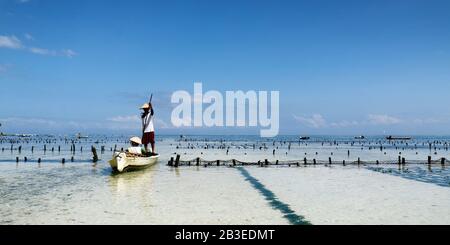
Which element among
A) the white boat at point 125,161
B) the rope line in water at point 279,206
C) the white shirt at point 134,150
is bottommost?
the rope line in water at point 279,206

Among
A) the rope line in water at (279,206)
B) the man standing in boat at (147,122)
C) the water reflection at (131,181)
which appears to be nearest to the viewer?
the rope line in water at (279,206)

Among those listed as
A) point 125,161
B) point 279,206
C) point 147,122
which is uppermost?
point 147,122

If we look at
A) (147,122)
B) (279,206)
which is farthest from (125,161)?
(279,206)

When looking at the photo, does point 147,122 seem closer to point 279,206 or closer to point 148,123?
point 148,123

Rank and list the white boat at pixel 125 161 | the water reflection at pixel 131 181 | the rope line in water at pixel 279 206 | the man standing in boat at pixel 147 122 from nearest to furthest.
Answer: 1. the rope line in water at pixel 279 206
2. the water reflection at pixel 131 181
3. the white boat at pixel 125 161
4. the man standing in boat at pixel 147 122

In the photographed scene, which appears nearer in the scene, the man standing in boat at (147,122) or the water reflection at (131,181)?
the water reflection at (131,181)

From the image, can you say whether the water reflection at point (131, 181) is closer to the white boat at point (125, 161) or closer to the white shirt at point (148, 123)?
the white boat at point (125, 161)

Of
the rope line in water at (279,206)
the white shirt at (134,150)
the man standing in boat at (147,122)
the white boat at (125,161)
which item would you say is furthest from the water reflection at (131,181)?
the rope line in water at (279,206)

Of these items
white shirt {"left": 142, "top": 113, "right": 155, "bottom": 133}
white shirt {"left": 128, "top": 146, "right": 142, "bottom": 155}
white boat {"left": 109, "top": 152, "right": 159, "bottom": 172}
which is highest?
white shirt {"left": 142, "top": 113, "right": 155, "bottom": 133}

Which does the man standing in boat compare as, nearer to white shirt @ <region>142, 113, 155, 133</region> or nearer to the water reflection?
white shirt @ <region>142, 113, 155, 133</region>

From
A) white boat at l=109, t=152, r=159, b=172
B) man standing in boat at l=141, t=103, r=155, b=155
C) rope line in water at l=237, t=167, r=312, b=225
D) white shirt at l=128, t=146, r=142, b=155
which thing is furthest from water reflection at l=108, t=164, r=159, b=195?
rope line in water at l=237, t=167, r=312, b=225

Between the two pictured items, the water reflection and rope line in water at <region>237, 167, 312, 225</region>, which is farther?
the water reflection

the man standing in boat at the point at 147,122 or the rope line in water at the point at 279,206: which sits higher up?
the man standing in boat at the point at 147,122
